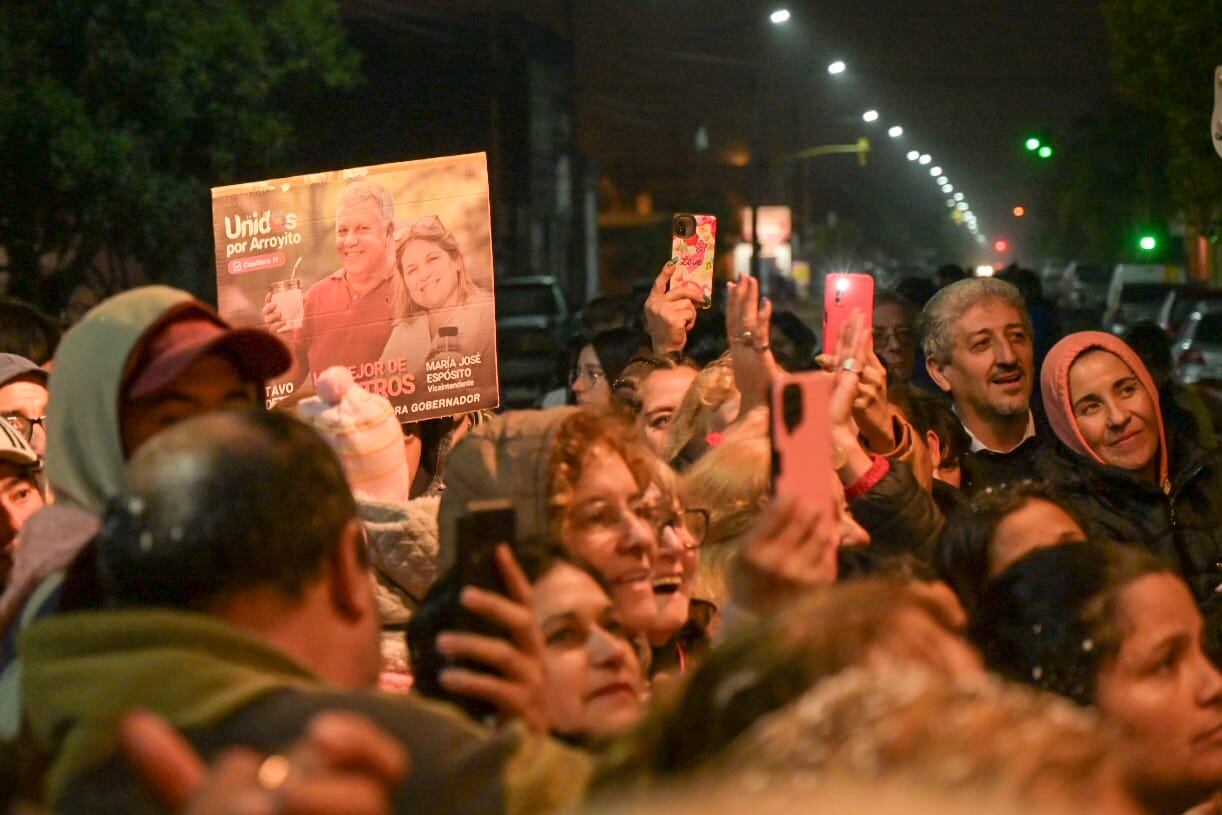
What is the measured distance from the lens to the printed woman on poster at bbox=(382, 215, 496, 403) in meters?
5.86

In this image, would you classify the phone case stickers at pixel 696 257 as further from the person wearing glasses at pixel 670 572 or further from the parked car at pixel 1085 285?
the parked car at pixel 1085 285

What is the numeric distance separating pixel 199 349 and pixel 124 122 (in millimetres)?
27911

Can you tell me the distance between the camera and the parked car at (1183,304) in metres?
27.9

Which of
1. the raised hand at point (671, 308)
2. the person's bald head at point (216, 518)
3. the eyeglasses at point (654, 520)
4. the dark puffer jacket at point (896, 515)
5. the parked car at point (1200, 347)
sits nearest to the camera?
the person's bald head at point (216, 518)

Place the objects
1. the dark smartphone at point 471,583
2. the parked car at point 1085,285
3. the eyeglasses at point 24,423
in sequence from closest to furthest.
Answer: the dark smartphone at point 471,583
the eyeglasses at point 24,423
the parked car at point 1085,285

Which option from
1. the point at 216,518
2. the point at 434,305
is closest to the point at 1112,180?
the point at 434,305

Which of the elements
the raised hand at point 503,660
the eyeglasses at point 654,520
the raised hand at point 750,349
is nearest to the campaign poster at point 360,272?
the raised hand at point 750,349

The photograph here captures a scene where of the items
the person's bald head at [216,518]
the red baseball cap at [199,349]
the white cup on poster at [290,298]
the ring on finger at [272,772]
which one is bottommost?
the ring on finger at [272,772]

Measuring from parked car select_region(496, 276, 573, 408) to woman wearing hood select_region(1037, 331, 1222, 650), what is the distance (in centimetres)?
1385

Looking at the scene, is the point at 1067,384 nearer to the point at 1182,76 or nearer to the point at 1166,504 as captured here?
the point at 1166,504

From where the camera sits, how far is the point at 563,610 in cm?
335

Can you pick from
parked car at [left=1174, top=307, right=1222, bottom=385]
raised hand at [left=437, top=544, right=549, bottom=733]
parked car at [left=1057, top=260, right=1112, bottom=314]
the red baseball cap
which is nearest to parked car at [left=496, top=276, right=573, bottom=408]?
parked car at [left=1174, top=307, right=1222, bottom=385]

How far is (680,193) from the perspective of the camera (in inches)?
3445

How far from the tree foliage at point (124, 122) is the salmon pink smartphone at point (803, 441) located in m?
26.6
